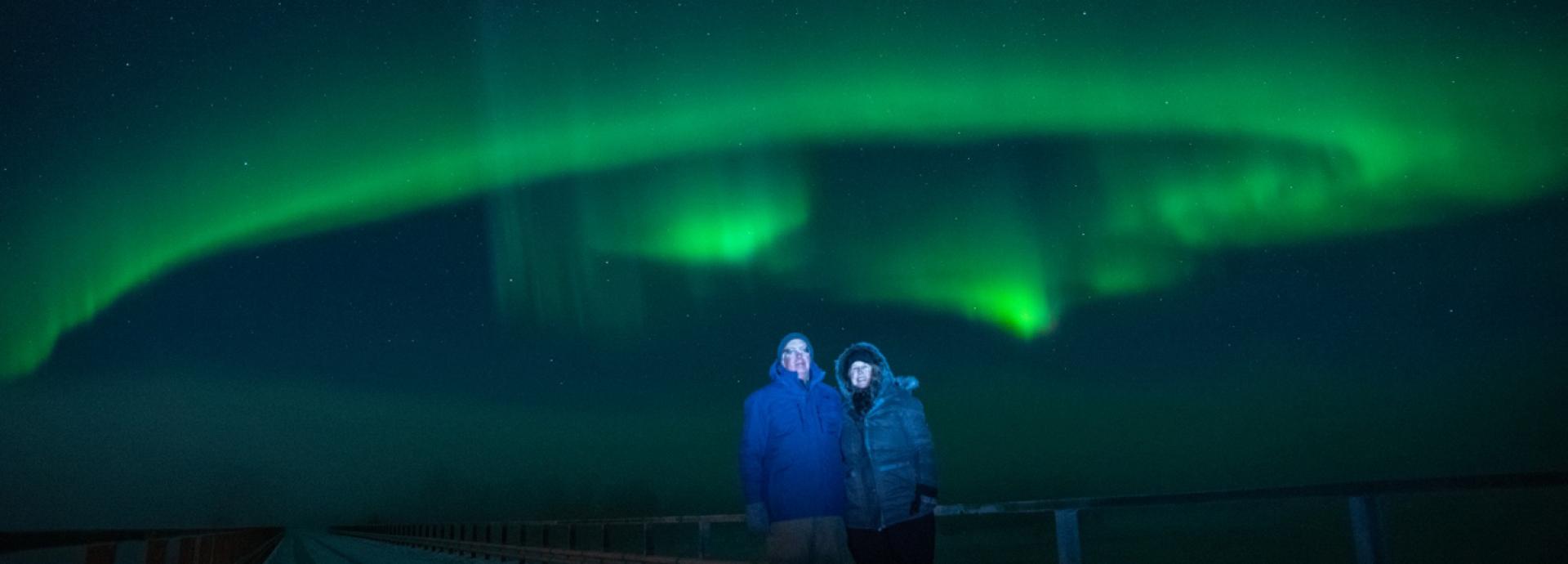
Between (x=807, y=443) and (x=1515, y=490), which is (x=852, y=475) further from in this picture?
(x=1515, y=490)

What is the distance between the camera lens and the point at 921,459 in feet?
17.4

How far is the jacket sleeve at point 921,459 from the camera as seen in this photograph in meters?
5.29

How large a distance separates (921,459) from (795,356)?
3.43 feet

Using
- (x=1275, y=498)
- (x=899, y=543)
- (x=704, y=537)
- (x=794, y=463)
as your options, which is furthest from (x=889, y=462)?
(x=704, y=537)

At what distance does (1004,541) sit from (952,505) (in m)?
184

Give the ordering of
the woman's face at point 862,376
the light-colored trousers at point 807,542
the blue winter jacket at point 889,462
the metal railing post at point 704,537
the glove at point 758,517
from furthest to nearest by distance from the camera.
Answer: the metal railing post at point 704,537 < the woman's face at point 862,376 < the blue winter jacket at point 889,462 < the glove at point 758,517 < the light-colored trousers at point 807,542

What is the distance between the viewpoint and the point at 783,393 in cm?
470

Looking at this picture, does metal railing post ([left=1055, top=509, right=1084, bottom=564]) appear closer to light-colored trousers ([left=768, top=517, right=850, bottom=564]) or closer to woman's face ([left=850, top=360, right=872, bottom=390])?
light-colored trousers ([left=768, top=517, right=850, bottom=564])

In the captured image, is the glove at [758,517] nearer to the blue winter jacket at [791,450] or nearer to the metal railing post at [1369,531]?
the blue winter jacket at [791,450]

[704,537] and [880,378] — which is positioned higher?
[880,378]

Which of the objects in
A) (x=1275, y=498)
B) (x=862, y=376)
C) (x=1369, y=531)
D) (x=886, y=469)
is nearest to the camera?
(x=1369, y=531)

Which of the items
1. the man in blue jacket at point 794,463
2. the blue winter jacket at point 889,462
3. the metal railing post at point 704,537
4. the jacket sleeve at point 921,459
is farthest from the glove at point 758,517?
the metal railing post at point 704,537

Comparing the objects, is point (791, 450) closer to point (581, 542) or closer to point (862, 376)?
point (862, 376)

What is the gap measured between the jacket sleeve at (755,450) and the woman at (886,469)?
0.70m
